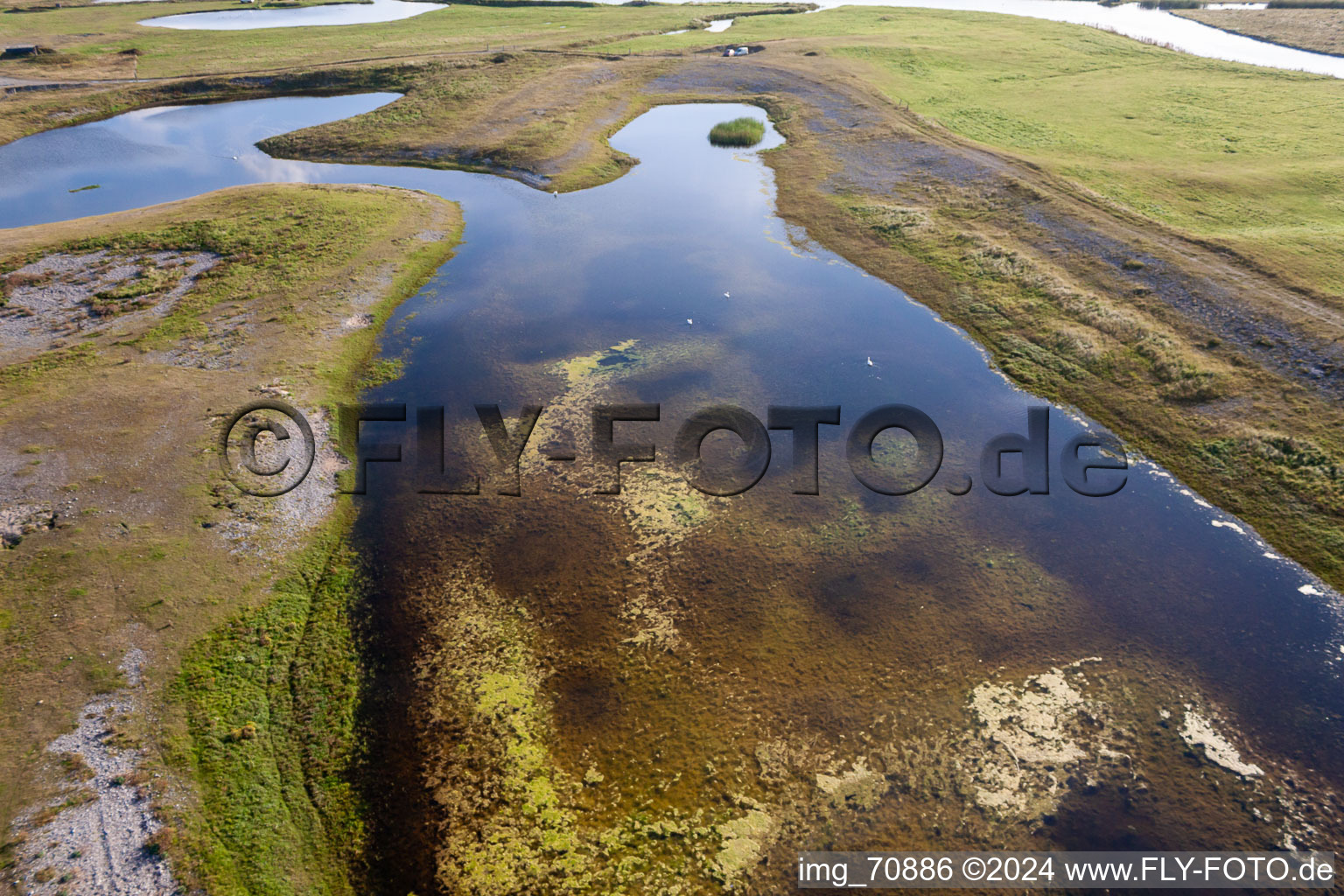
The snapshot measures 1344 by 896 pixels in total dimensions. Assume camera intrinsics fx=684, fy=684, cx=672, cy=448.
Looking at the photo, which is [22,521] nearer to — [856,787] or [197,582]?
[197,582]

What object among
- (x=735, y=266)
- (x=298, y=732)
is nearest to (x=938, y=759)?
(x=298, y=732)

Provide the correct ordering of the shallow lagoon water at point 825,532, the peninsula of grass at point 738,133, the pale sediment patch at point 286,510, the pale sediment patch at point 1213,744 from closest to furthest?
the pale sediment patch at point 1213,744 < the shallow lagoon water at point 825,532 < the pale sediment patch at point 286,510 < the peninsula of grass at point 738,133

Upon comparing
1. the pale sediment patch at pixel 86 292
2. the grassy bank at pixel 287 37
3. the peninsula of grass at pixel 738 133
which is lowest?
the pale sediment patch at pixel 86 292

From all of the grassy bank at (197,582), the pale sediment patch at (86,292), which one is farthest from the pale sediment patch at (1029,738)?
the pale sediment patch at (86,292)
